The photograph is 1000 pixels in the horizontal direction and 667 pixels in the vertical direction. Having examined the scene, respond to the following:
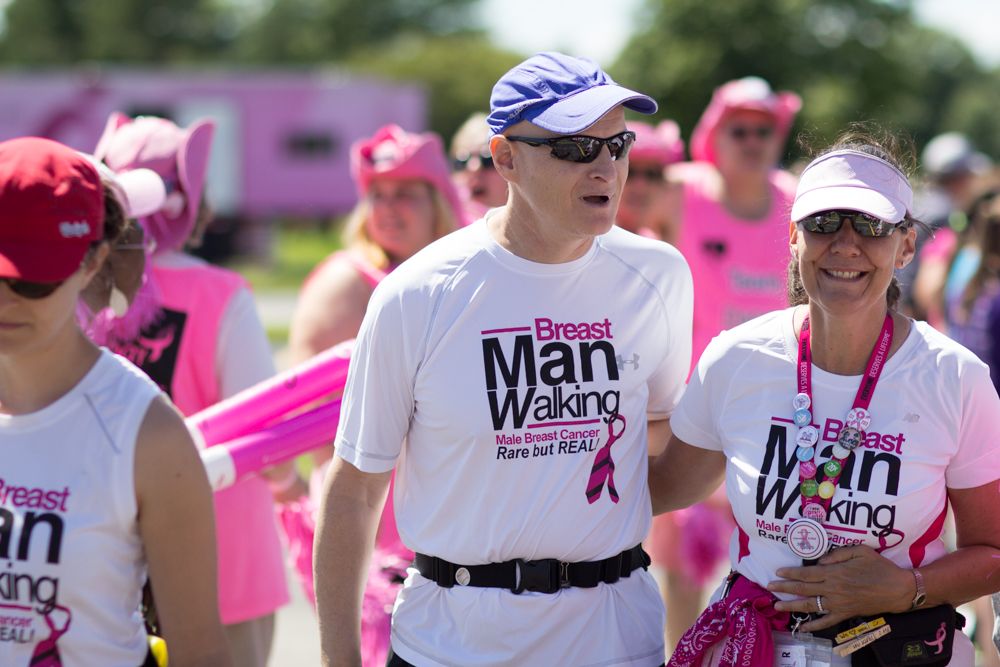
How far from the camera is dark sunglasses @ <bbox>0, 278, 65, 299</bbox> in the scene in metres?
1.93

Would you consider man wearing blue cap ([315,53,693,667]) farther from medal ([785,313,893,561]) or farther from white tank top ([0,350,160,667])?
white tank top ([0,350,160,667])

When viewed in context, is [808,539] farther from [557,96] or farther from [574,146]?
[557,96]

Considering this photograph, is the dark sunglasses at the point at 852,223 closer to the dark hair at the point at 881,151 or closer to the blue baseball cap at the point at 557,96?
the dark hair at the point at 881,151

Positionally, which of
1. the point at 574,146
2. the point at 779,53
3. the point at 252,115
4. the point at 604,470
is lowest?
the point at 252,115

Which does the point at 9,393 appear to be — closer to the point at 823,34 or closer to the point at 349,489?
the point at 349,489

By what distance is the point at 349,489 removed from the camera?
242 cm

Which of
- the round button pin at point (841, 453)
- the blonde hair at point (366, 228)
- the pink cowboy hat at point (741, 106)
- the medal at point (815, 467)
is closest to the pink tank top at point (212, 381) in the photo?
the blonde hair at point (366, 228)

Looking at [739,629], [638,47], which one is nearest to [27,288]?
[739,629]

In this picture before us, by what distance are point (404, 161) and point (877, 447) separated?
7.37 ft

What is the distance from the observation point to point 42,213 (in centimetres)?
191

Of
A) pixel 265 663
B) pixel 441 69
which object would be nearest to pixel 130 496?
pixel 265 663

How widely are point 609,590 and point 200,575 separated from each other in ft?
3.12

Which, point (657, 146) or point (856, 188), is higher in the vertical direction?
point (856, 188)

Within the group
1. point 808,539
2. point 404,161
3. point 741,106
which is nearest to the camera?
point 808,539
